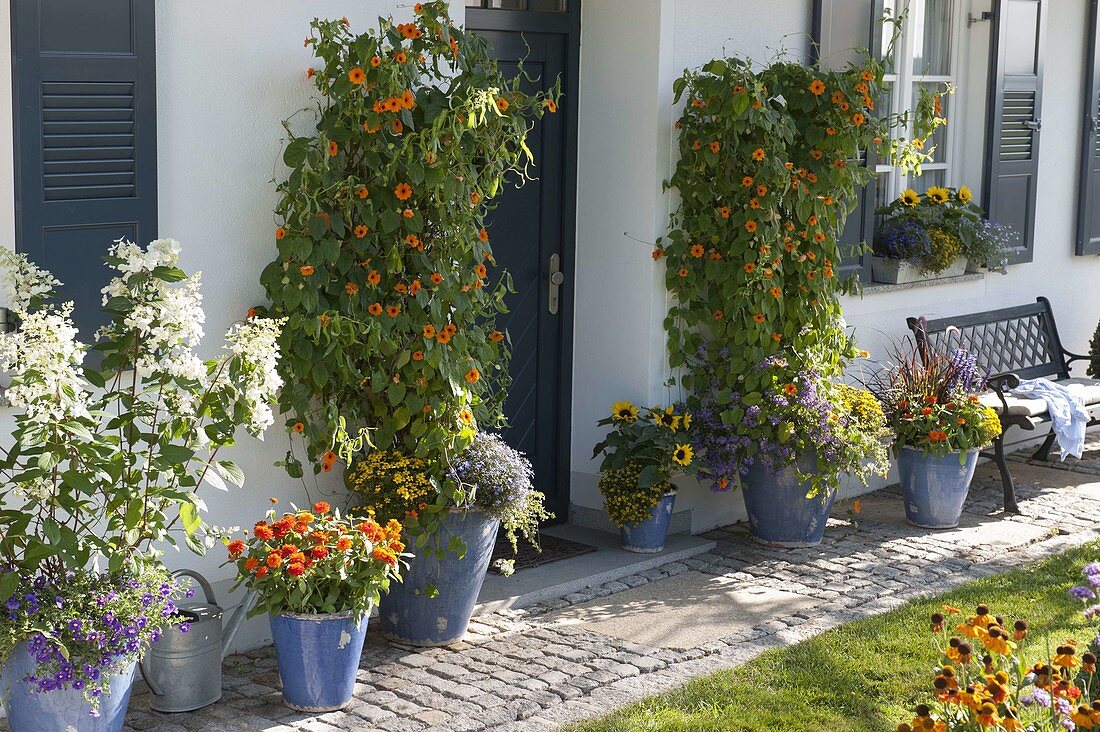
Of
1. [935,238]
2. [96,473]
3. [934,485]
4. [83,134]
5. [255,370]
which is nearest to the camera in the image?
[96,473]

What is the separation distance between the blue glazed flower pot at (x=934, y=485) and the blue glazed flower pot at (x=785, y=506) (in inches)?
23.4

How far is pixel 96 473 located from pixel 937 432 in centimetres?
411

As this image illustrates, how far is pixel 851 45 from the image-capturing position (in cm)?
702

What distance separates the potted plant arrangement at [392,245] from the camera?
184 inches

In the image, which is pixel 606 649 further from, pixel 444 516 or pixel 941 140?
pixel 941 140

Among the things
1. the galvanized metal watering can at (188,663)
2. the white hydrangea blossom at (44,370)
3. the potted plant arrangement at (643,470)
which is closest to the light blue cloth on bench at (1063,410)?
the potted plant arrangement at (643,470)

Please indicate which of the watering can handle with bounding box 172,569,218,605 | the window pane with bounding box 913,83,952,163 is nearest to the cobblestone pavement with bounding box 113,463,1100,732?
the watering can handle with bounding box 172,569,218,605

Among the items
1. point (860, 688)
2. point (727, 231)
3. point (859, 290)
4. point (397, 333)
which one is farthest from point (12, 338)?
point (859, 290)

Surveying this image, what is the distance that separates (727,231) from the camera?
617 centimetres

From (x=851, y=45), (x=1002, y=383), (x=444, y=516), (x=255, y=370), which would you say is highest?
(x=851, y=45)

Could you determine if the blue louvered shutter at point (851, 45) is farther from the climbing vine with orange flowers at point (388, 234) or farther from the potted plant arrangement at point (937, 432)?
the climbing vine with orange flowers at point (388, 234)

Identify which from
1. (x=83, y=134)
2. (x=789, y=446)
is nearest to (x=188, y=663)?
(x=83, y=134)

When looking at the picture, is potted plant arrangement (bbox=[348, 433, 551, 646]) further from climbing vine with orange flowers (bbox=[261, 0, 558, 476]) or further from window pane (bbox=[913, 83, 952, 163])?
window pane (bbox=[913, 83, 952, 163])

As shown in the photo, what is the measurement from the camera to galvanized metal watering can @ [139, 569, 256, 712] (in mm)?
4230
